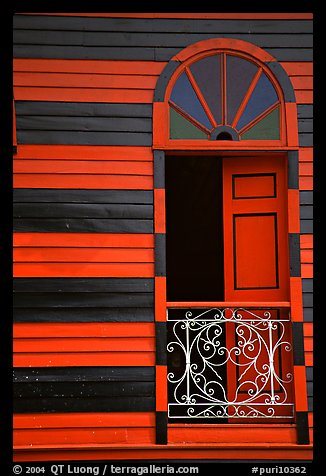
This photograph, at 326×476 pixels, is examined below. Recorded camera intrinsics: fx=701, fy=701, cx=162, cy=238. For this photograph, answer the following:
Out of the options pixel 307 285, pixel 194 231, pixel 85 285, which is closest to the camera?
pixel 85 285

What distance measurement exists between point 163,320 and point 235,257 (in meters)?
1.09

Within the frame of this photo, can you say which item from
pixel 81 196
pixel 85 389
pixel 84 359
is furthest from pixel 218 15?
pixel 85 389

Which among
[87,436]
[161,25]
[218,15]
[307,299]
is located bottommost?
[87,436]

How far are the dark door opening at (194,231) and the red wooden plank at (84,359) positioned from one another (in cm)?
449

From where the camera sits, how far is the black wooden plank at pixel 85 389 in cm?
673

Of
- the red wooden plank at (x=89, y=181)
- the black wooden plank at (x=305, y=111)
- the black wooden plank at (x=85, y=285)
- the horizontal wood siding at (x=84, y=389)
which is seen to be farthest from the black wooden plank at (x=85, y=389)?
the black wooden plank at (x=305, y=111)

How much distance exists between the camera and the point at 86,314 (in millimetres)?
6844

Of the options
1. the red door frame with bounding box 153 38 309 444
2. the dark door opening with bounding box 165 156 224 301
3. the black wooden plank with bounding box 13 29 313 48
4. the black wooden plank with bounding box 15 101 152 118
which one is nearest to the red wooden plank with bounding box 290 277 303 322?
the red door frame with bounding box 153 38 309 444

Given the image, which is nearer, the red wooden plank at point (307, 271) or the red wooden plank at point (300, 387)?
the red wooden plank at point (300, 387)

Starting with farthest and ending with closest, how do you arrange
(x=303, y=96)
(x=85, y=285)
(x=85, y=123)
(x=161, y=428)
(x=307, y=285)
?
(x=303, y=96), (x=85, y=123), (x=307, y=285), (x=85, y=285), (x=161, y=428)

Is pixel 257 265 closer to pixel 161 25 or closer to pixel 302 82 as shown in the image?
pixel 302 82

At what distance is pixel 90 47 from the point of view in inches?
281

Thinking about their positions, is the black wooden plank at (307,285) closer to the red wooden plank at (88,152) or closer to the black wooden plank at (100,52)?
the red wooden plank at (88,152)

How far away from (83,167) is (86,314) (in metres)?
1.46
